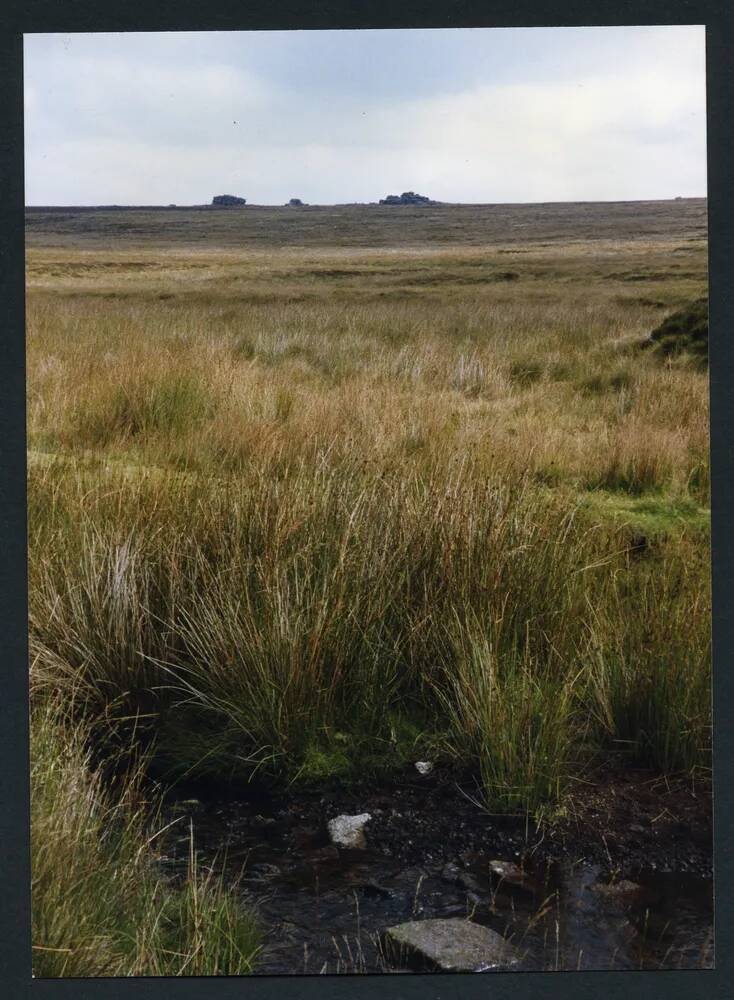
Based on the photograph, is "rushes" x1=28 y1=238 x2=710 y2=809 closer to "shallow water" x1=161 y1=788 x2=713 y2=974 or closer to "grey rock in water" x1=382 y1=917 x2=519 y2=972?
"shallow water" x1=161 y1=788 x2=713 y2=974

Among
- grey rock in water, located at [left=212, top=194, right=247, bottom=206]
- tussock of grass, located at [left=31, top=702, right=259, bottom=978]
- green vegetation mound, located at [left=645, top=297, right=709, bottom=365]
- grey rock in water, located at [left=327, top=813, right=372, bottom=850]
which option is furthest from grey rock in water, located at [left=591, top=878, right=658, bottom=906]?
grey rock in water, located at [left=212, top=194, right=247, bottom=206]

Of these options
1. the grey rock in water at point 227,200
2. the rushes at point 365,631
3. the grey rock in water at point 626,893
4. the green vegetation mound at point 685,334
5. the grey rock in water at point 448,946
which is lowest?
the grey rock in water at point 448,946

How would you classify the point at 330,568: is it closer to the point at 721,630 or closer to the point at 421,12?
the point at 721,630

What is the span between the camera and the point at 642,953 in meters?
2.72

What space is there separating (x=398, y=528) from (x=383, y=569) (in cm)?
16

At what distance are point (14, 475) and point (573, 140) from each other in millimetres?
2225

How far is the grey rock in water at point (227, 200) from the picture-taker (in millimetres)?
3913

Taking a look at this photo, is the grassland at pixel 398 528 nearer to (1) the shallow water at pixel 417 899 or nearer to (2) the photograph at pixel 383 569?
(2) the photograph at pixel 383 569

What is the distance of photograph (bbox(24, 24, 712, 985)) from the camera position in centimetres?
274

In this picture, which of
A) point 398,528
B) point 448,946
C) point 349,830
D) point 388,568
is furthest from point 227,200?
point 448,946

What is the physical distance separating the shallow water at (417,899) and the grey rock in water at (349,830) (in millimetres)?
23

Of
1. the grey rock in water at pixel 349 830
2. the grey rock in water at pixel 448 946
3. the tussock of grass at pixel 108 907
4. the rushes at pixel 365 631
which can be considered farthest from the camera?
the rushes at pixel 365 631

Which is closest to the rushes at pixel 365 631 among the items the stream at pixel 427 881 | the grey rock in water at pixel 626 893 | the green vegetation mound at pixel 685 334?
the stream at pixel 427 881

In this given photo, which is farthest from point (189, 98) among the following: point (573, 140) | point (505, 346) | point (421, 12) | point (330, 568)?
point (505, 346)
